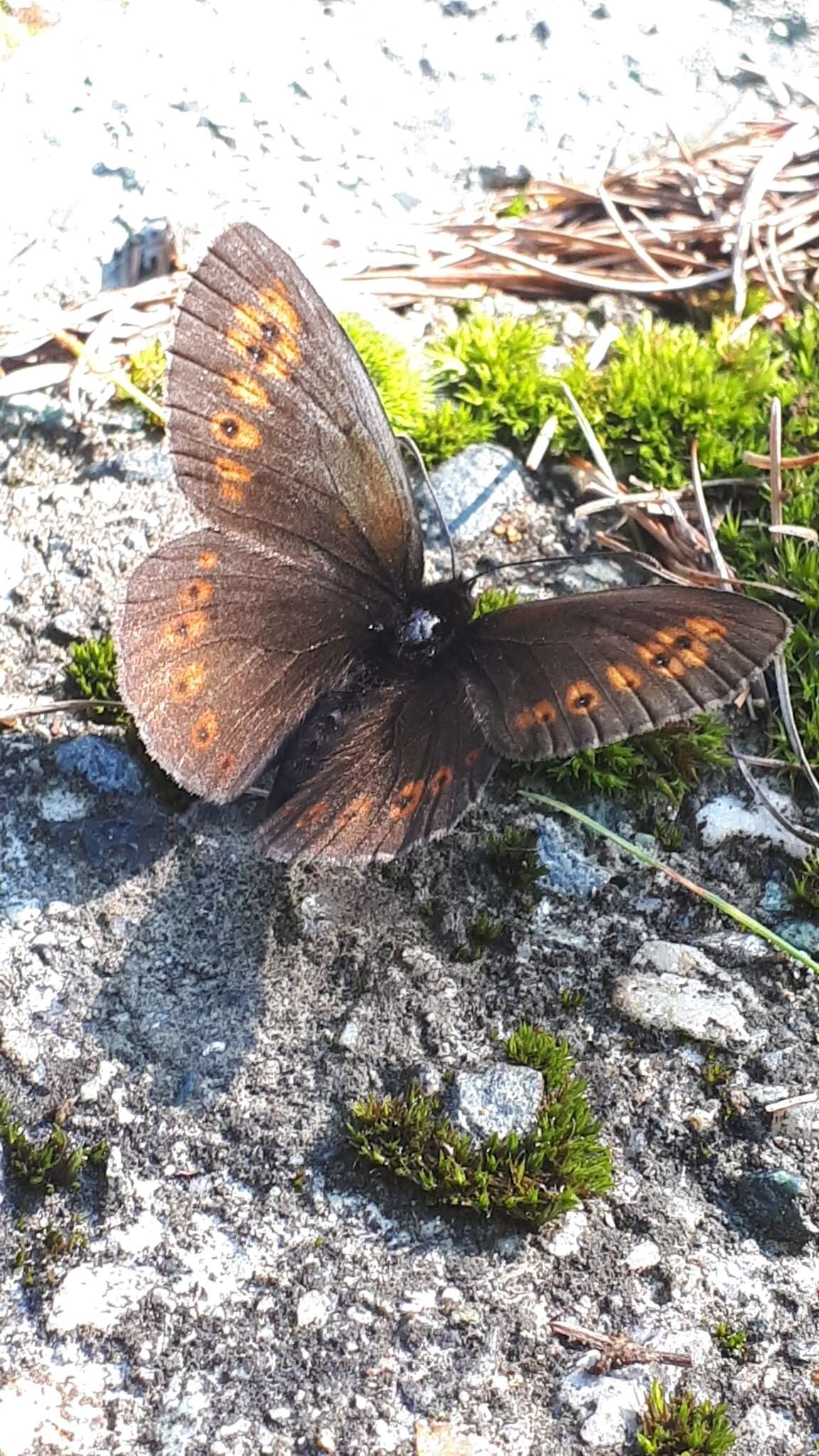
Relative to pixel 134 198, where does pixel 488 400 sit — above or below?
below

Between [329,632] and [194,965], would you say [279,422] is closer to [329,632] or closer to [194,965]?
[329,632]

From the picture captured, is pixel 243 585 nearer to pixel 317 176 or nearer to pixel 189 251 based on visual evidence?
pixel 189 251

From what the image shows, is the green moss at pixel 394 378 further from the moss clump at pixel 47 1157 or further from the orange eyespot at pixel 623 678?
the moss clump at pixel 47 1157

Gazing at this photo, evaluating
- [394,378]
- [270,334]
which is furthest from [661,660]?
[394,378]

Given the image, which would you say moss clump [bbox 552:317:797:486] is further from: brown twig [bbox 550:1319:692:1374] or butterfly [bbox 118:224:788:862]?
brown twig [bbox 550:1319:692:1374]

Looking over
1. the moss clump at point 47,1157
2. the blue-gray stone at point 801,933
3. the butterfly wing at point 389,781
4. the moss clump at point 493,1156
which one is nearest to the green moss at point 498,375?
the butterfly wing at point 389,781

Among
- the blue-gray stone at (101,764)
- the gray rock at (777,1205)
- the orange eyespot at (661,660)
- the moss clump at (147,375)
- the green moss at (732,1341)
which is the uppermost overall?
the moss clump at (147,375)

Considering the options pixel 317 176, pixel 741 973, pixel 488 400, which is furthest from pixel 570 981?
pixel 317 176
